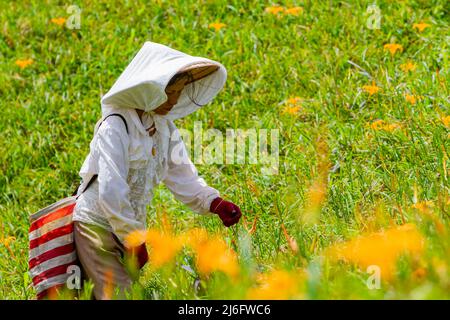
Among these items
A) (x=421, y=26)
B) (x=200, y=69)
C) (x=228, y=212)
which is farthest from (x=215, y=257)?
(x=421, y=26)

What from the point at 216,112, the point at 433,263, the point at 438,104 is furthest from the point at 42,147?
the point at 433,263

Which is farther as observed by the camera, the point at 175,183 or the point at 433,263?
the point at 175,183

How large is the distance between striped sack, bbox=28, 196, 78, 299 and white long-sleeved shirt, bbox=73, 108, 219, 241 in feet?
0.23

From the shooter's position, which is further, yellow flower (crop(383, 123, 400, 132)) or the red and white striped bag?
yellow flower (crop(383, 123, 400, 132))

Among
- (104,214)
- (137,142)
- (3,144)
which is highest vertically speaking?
(137,142)

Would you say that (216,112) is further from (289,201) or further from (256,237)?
(256,237)

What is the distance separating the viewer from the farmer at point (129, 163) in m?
2.92

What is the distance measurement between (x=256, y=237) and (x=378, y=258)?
1.10m

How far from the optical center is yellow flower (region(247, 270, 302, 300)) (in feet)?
7.02

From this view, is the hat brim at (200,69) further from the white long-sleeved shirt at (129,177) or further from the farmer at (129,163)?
the white long-sleeved shirt at (129,177)

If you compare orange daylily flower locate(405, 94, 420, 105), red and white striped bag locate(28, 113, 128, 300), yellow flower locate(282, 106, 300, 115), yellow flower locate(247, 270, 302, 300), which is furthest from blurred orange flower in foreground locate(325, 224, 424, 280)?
yellow flower locate(282, 106, 300, 115)

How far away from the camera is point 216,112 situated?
5609mm

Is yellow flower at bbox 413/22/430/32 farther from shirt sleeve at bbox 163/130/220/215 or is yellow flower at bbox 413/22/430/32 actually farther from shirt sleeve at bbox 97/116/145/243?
shirt sleeve at bbox 97/116/145/243

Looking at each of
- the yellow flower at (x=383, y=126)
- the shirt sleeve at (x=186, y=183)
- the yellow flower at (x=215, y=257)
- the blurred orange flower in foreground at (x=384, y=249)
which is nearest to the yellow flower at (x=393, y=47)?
the yellow flower at (x=383, y=126)
